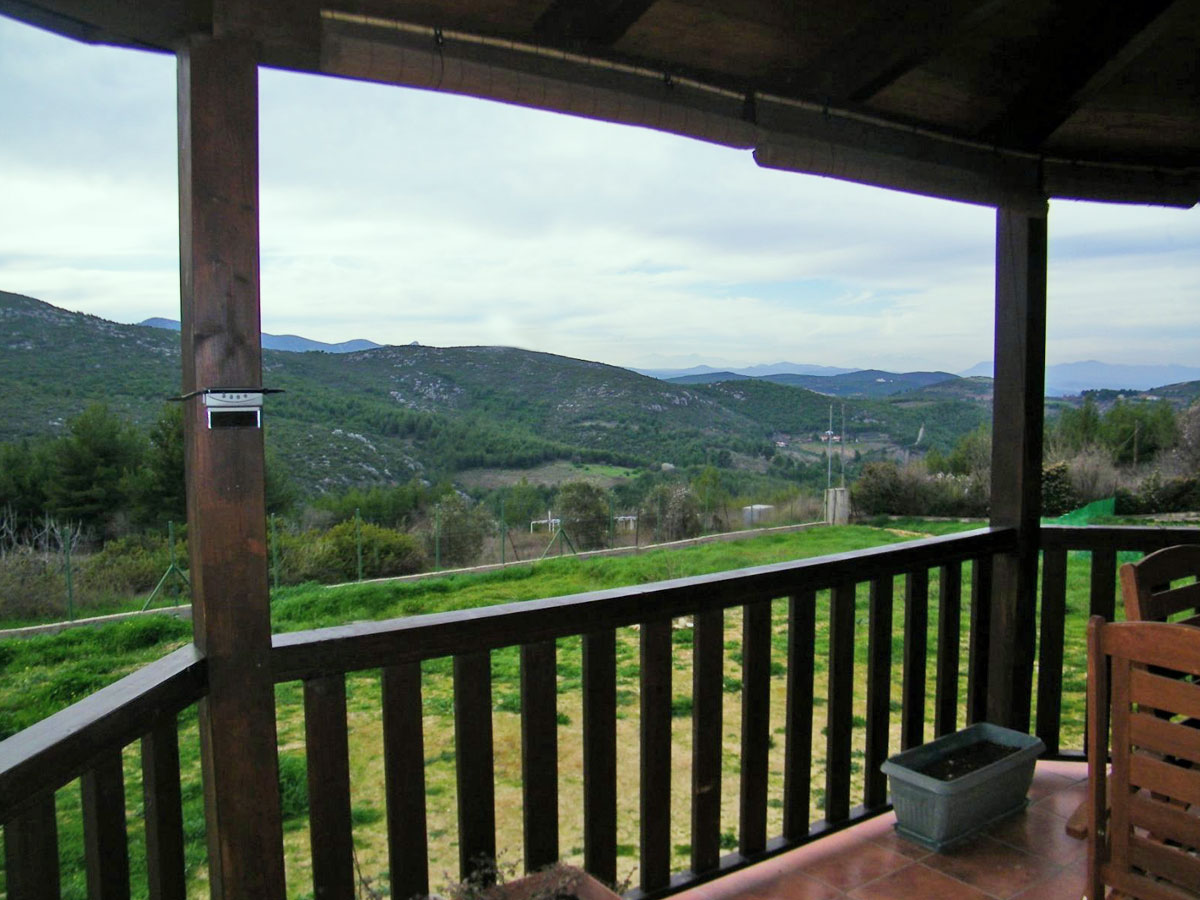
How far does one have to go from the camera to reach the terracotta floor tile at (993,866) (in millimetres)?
1945

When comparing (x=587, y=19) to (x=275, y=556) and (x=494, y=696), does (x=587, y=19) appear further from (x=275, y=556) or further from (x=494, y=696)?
(x=275, y=556)

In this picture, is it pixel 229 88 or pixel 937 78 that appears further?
pixel 937 78

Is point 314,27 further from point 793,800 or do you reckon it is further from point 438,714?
point 438,714

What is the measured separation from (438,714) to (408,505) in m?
7.98

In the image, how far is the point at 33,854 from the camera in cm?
85

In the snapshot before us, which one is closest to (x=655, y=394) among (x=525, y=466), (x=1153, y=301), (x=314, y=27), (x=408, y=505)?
(x=525, y=466)

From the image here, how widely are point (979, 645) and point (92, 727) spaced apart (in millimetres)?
2452

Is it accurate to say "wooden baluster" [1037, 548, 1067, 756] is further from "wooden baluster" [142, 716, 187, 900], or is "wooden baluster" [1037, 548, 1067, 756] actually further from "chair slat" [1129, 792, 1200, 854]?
"wooden baluster" [142, 716, 187, 900]

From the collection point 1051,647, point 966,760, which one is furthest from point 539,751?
point 1051,647

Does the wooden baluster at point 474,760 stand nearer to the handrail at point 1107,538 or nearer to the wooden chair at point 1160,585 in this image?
the wooden chair at point 1160,585

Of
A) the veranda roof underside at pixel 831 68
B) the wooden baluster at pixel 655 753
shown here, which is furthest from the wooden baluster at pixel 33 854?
the wooden baluster at pixel 655 753

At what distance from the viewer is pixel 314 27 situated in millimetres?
1212

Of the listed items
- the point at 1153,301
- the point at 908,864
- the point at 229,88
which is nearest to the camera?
the point at 229,88

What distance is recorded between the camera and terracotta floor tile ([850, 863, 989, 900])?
1895mm
